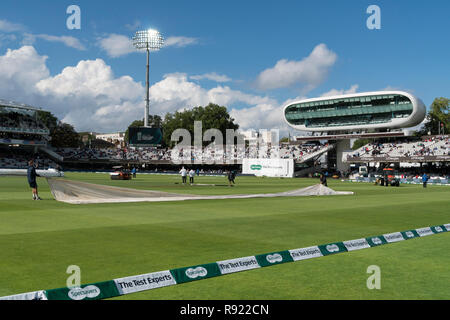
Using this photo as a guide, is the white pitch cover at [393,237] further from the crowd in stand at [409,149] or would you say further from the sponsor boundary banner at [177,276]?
the crowd in stand at [409,149]

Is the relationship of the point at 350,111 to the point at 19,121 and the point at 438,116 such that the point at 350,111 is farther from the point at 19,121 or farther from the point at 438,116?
the point at 19,121

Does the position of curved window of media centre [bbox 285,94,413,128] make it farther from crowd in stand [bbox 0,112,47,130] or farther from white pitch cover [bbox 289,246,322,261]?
white pitch cover [bbox 289,246,322,261]

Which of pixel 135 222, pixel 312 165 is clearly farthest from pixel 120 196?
pixel 312 165

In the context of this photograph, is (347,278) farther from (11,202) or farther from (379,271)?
(11,202)

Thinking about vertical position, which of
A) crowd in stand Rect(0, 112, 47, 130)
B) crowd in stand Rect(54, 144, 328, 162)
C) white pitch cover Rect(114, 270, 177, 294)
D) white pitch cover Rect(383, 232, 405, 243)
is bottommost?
white pitch cover Rect(383, 232, 405, 243)

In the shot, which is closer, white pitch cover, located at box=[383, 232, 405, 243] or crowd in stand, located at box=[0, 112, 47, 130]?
white pitch cover, located at box=[383, 232, 405, 243]

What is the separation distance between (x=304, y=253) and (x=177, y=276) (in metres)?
3.36

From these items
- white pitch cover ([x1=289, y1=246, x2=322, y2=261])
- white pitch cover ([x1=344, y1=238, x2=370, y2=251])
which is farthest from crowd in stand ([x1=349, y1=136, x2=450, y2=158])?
white pitch cover ([x1=289, y1=246, x2=322, y2=261])

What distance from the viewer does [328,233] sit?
13.4 metres

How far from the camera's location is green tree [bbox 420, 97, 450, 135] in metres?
114

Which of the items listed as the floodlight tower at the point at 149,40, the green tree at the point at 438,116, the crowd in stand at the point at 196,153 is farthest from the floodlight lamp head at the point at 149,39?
the green tree at the point at 438,116

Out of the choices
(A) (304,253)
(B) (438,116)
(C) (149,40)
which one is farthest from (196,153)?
(A) (304,253)

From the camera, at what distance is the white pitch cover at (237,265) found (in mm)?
8078

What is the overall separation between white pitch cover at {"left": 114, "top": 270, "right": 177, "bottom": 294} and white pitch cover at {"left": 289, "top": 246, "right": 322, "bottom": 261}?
311cm
